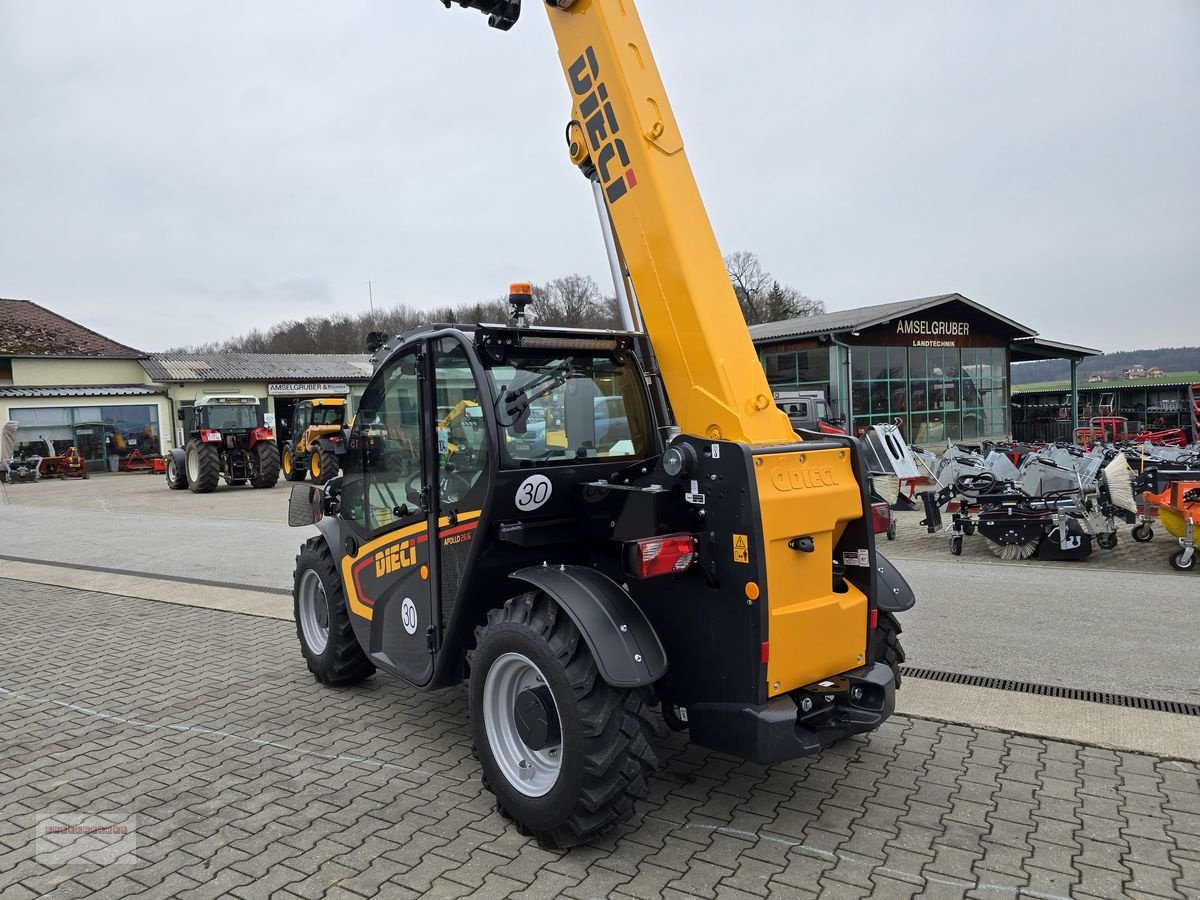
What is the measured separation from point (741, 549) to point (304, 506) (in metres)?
3.80

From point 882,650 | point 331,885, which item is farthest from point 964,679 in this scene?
point 331,885

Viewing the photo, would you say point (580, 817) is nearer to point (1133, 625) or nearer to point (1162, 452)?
point (1133, 625)

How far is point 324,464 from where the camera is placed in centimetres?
540

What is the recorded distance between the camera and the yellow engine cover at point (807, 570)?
309 cm

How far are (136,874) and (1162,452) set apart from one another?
12.2 m

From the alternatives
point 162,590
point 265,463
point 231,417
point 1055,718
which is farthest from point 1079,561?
point 231,417

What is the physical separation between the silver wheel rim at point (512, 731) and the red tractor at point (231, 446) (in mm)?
20289

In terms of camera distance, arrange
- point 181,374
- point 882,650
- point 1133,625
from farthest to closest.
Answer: point 181,374 → point 1133,625 → point 882,650

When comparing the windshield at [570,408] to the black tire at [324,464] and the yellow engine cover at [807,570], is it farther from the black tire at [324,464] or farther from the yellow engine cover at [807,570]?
the black tire at [324,464]

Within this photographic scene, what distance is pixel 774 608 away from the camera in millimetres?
3090

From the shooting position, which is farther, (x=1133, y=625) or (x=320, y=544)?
(x=1133, y=625)

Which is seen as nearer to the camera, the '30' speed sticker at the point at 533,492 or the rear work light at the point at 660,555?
the rear work light at the point at 660,555

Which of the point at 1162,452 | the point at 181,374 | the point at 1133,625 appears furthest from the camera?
the point at 181,374

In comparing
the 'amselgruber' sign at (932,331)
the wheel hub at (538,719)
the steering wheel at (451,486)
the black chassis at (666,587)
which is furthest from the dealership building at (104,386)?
the wheel hub at (538,719)
